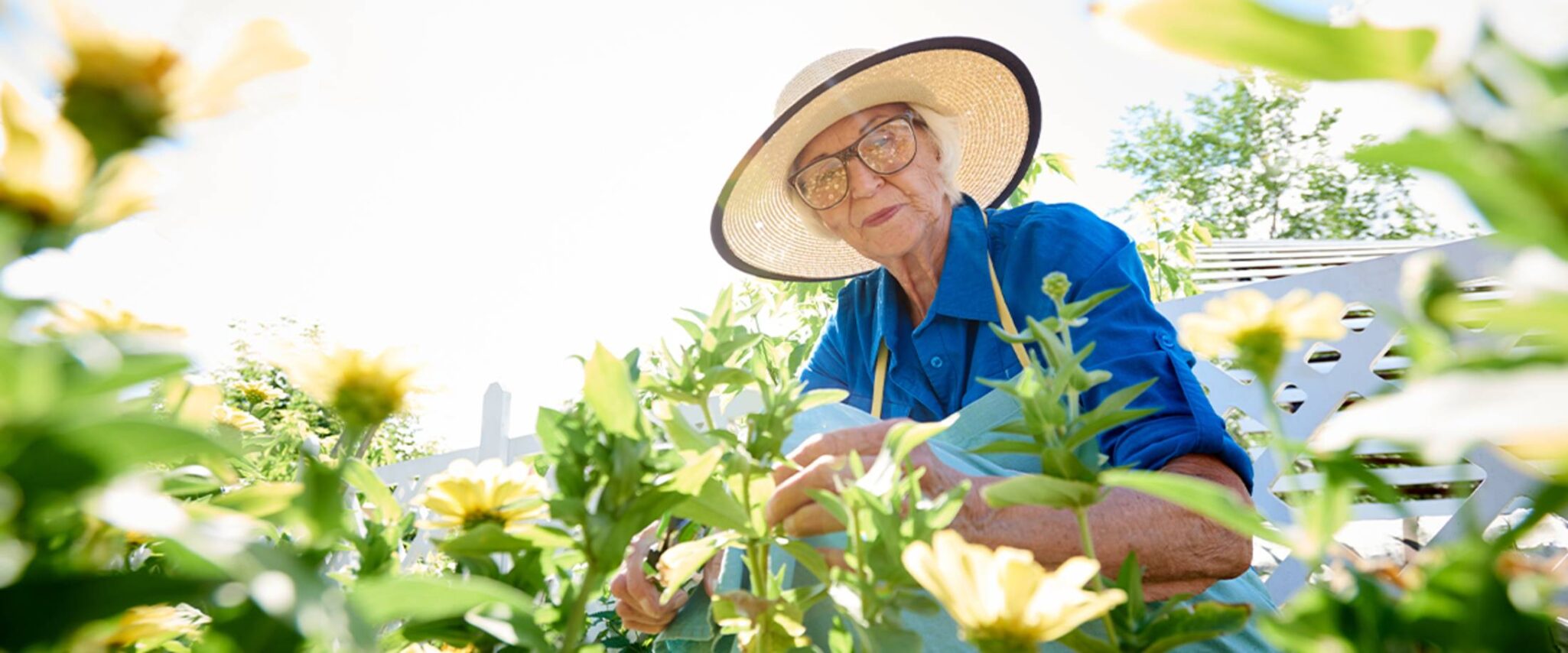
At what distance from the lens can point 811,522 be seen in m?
0.47

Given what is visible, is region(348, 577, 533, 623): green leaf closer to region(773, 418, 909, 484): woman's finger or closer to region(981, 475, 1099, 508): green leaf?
region(981, 475, 1099, 508): green leaf

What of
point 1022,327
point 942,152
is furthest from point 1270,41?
point 942,152

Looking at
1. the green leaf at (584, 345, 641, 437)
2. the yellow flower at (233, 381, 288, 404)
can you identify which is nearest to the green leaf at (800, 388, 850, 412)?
the green leaf at (584, 345, 641, 437)

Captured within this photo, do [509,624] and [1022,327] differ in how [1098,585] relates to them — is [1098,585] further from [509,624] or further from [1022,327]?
[1022,327]

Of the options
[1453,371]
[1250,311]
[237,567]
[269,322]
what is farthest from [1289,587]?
[269,322]

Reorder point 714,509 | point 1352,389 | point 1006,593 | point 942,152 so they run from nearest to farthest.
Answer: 1. point 1006,593
2. point 714,509
3. point 942,152
4. point 1352,389

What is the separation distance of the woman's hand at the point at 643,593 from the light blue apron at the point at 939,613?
0.06 feet

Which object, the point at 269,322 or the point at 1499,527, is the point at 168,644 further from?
the point at 269,322

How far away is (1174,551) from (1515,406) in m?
0.61

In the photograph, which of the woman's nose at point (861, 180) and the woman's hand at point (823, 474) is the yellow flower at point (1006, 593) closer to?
the woman's hand at point (823, 474)

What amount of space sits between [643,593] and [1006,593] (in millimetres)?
501

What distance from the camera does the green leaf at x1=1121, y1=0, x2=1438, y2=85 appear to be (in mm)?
160

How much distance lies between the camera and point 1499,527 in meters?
1.83

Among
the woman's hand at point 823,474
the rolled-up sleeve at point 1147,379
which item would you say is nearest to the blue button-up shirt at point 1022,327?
the rolled-up sleeve at point 1147,379
